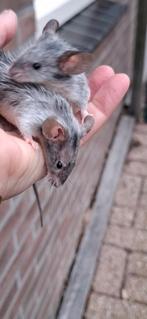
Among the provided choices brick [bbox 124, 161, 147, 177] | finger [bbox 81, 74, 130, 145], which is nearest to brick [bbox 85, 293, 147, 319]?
brick [bbox 124, 161, 147, 177]

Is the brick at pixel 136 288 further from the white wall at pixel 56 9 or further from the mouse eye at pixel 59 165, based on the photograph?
the mouse eye at pixel 59 165

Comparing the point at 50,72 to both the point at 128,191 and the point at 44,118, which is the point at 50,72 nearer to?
the point at 44,118

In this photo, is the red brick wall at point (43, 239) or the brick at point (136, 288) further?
the brick at point (136, 288)

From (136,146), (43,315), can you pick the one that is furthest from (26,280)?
(136,146)

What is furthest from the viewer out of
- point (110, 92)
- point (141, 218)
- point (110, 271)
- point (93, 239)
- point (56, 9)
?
point (141, 218)

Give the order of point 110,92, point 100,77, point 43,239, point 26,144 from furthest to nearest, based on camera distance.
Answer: point 43,239 → point 100,77 → point 110,92 → point 26,144

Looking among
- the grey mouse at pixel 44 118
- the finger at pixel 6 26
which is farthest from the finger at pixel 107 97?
the finger at pixel 6 26

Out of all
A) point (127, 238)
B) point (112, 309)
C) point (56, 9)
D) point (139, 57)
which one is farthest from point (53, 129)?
point (139, 57)
